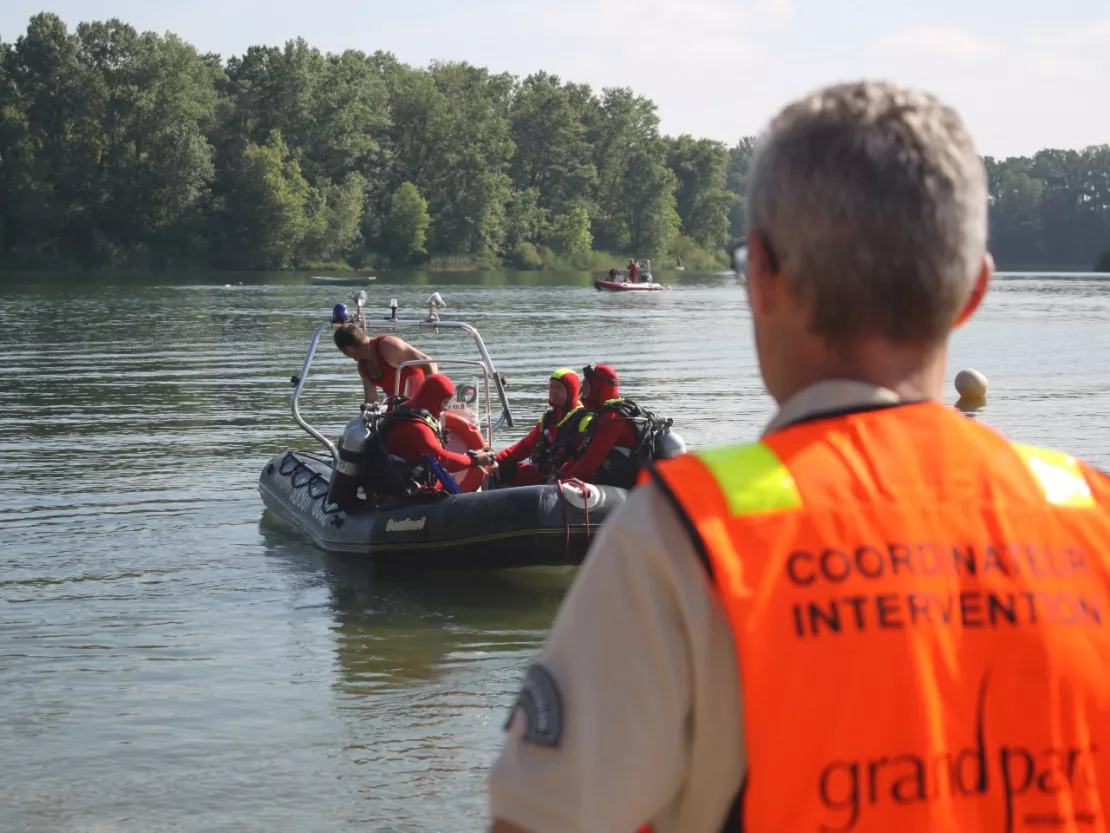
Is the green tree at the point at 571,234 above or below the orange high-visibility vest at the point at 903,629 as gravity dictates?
above

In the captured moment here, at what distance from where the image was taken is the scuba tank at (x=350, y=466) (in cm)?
957

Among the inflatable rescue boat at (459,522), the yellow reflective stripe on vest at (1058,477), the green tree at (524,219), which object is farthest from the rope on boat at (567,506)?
the green tree at (524,219)

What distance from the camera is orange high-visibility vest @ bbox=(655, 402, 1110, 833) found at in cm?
121

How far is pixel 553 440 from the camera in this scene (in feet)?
33.5

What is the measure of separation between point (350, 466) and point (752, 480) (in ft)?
28.7

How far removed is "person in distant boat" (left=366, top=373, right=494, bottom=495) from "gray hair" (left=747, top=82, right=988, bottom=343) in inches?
320

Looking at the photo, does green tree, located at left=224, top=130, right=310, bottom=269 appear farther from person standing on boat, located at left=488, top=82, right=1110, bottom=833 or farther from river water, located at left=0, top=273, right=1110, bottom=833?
person standing on boat, located at left=488, top=82, right=1110, bottom=833

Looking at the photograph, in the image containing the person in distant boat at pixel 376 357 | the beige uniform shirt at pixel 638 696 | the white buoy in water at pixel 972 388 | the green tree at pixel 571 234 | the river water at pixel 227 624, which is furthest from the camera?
the green tree at pixel 571 234

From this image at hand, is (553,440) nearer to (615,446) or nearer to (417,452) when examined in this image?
(615,446)

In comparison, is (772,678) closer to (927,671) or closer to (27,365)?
(927,671)

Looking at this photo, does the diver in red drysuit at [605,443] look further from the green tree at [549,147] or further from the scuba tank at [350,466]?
the green tree at [549,147]

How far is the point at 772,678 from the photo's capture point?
3.97 feet

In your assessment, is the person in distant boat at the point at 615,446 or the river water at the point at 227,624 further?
the person in distant boat at the point at 615,446

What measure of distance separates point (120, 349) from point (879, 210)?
28.2 meters
